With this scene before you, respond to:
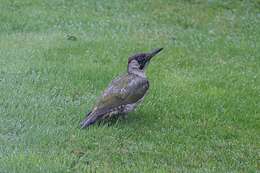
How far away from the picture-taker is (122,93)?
8.66 metres

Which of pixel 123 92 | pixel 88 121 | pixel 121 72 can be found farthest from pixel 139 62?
pixel 121 72

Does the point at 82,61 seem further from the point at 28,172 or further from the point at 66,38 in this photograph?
the point at 28,172

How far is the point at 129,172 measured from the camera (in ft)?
22.6

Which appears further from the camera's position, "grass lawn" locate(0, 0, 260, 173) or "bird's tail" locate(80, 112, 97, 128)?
"bird's tail" locate(80, 112, 97, 128)

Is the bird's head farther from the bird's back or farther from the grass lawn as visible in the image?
the grass lawn

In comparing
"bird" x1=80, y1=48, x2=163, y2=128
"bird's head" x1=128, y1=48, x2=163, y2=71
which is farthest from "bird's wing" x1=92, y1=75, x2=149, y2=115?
"bird's head" x1=128, y1=48, x2=163, y2=71

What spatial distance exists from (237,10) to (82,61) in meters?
7.33

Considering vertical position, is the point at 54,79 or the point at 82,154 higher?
the point at 82,154

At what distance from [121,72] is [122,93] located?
219 centimetres

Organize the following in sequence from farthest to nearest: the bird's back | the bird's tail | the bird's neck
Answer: the bird's neck
the bird's back
the bird's tail

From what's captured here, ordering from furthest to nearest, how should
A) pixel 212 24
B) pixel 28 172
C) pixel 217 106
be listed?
pixel 212 24, pixel 217 106, pixel 28 172

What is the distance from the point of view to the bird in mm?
8320

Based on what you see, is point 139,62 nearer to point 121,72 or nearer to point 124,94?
point 124,94

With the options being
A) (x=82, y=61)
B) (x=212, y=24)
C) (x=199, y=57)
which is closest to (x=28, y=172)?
(x=82, y=61)
